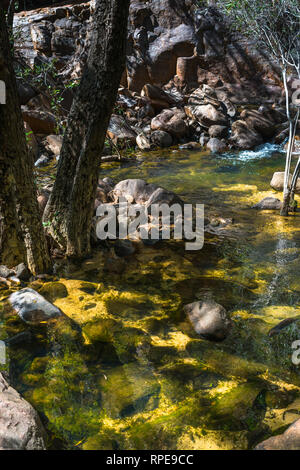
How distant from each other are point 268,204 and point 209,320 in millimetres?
4584

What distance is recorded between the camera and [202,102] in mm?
16047

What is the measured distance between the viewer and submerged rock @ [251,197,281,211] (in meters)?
7.52

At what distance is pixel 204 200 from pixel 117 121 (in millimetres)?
7351

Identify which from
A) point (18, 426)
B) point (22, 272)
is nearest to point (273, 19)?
point (22, 272)

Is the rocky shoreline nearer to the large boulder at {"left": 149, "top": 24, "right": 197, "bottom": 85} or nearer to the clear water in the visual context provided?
the large boulder at {"left": 149, "top": 24, "right": 197, "bottom": 85}

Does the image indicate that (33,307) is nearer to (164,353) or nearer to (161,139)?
(164,353)

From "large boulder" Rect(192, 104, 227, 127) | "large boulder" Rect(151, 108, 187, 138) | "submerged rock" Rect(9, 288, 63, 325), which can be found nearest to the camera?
"submerged rock" Rect(9, 288, 63, 325)


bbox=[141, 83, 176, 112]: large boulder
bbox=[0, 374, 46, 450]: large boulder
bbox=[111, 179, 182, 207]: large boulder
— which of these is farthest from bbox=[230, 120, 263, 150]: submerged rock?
bbox=[0, 374, 46, 450]: large boulder

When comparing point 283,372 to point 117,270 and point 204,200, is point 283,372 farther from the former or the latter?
point 204,200

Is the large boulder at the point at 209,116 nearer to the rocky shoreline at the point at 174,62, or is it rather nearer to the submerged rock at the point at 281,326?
the rocky shoreline at the point at 174,62

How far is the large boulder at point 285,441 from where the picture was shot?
7.42ft

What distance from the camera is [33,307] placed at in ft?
12.6

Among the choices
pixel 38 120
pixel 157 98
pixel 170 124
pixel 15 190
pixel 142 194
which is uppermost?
pixel 157 98

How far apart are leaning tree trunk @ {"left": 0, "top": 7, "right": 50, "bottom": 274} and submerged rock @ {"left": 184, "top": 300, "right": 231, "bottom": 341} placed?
6.60 feet
